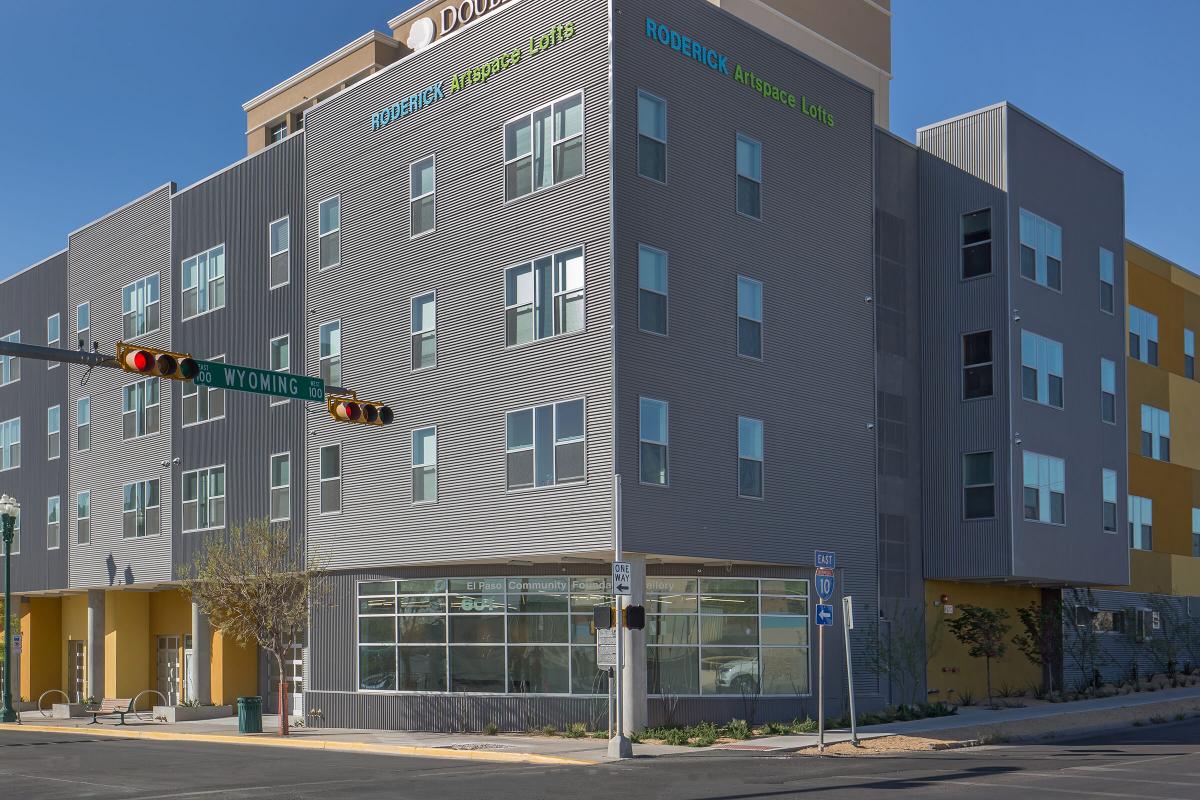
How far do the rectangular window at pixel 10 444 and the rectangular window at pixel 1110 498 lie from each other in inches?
1532

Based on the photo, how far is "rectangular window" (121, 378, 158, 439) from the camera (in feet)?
145

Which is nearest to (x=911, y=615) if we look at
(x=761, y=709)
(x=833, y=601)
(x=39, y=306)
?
(x=833, y=601)

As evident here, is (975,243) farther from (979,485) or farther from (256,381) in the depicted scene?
(256,381)

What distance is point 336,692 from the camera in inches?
1380

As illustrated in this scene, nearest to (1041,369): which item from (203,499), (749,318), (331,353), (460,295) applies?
(749,318)

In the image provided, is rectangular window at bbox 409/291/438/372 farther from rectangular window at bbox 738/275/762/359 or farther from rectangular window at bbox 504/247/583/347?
rectangular window at bbox 738/275/762/359

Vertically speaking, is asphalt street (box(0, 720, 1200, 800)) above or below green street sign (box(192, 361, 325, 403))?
below

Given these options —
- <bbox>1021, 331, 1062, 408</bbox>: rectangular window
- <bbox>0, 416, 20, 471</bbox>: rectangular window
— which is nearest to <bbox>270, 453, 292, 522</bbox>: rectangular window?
<bbox>0, 416, 20, 471</bbox>: rectangular window

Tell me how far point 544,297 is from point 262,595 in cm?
1034

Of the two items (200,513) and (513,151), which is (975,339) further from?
(200,513)

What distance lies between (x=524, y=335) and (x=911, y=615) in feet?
45.1

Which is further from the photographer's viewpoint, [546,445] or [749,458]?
[749,458]

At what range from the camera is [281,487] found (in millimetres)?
37906

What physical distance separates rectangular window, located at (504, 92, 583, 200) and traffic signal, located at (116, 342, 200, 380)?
10.6 metres
